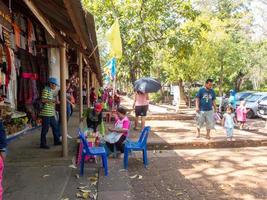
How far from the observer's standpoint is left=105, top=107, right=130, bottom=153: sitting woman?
8.20 metres

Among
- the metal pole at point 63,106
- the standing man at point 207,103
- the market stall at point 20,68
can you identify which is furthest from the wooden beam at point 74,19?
the standing man at point 207,103

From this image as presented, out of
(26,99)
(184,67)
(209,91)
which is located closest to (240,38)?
(184,67)

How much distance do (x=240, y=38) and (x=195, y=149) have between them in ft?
93.9

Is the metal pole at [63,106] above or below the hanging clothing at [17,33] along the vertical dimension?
below

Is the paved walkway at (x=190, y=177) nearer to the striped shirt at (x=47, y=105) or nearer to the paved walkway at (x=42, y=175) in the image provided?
the paved walkway at (x=42, y=175)

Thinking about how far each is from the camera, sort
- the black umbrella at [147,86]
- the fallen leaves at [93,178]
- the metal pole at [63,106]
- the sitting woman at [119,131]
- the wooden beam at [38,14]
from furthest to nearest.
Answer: the black umbrella at [147,86] < the sitting woman at [119,131] < the metal pole at [63,106] < the fallen leaves at [93,178] < the wooden beam at [38,14]

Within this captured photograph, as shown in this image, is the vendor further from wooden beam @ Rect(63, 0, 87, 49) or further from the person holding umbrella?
the person holding umbrella

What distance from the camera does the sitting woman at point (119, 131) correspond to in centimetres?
820

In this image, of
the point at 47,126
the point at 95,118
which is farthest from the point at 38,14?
the point at 95,118

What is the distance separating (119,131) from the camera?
8.17 metres

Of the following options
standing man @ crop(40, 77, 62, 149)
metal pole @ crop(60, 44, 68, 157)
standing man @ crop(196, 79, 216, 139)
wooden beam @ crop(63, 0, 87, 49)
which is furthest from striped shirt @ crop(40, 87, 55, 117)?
standing man @ crop(196, 79, 216, 139)

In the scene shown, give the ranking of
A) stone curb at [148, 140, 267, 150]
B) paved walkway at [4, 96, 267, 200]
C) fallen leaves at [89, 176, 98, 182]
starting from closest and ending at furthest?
paved walkway at [4, 96, 267, 200] → fallen leaves at [89, 176, 98, 182] → stone curb at [148, 140, 267, 150]

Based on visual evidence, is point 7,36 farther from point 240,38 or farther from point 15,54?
point 240,38

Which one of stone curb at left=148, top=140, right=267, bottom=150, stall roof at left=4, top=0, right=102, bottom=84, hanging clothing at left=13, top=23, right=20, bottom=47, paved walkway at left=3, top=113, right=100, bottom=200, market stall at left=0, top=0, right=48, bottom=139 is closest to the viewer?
stall roof at left=4, top=0, right=102, bottom=84
